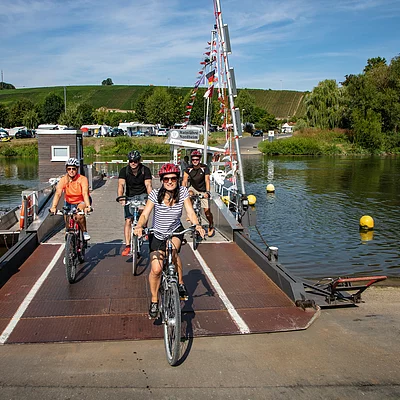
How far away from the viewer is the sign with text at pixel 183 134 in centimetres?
2289

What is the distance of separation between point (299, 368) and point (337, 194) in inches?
981

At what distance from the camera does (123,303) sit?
7141 mm

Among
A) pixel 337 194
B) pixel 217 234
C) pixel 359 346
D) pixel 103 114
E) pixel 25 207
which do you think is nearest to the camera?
pixel 359 346

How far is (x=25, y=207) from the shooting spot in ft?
34.8

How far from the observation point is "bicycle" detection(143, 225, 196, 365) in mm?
5051

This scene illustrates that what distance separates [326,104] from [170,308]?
73895 mm

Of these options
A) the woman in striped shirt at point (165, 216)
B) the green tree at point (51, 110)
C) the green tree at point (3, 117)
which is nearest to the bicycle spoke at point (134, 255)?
the woman in striped shirt at point (165, 216)

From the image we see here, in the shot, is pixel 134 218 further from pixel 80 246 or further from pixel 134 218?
pixel 80 246

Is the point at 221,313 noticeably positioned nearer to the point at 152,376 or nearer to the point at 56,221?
the point at 152,376

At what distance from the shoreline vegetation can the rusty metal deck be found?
62.2 metres

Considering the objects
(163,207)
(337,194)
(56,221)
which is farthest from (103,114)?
(163,207)

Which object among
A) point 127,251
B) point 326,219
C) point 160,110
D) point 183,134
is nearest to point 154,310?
point 127,251

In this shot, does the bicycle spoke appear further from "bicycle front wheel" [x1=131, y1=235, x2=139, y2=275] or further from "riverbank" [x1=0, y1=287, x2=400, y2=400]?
"riverbank" [x1=0, y1=287, x2=400, y2=400]

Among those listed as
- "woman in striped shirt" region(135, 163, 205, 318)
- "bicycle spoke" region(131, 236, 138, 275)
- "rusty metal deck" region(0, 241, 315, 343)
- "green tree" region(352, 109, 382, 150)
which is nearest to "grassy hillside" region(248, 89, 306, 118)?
"green tree" region(352, 109, 382, 150)
